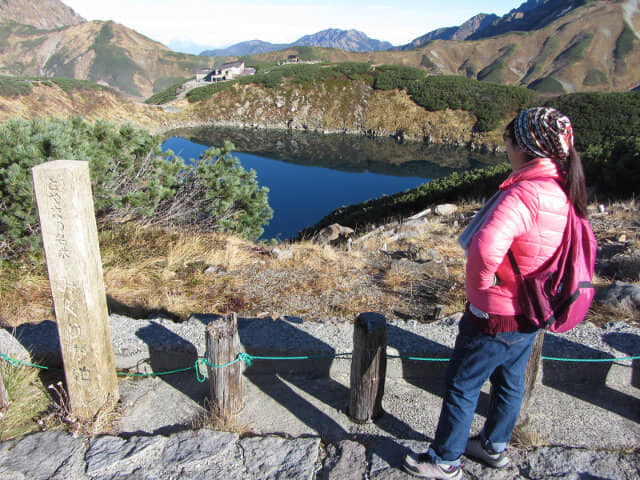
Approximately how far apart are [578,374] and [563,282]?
1.79 m

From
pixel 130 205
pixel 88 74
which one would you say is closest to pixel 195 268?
pixel 130 205

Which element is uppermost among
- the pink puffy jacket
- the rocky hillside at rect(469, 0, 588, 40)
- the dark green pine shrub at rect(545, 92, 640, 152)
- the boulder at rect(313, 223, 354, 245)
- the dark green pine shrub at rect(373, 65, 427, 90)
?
the rocky hillside at rect(469, 0, 588, 40)

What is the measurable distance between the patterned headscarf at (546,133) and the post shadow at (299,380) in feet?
6.55

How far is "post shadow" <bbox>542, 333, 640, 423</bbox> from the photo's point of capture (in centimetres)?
309

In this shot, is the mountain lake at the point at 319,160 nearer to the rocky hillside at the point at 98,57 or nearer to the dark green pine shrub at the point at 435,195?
the dark green pine shrub at the point at 435,195

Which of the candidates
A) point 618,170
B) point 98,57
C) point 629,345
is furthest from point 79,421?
point 98,57

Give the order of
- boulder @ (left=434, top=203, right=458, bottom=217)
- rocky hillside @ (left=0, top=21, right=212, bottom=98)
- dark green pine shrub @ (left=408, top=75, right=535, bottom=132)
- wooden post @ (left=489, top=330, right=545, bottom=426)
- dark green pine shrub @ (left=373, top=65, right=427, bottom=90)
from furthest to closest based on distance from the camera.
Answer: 1. rocky hillside @ (left=0, top=21, right=212, bottom=98)
2. dark green pine shrub @ (left=373, top=65, right=427, bottom=90)
3. dark green pine shrub @ (left=408, top=75, right=535, bottom=132)
4. boulder @ (left=434, top=203, right=458, bottom=217)
5. wooden post @ (left=489, top=330, right=545, bottom=426)

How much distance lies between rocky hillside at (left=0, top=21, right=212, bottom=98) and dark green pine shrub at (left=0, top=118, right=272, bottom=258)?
127m

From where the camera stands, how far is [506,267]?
189cm

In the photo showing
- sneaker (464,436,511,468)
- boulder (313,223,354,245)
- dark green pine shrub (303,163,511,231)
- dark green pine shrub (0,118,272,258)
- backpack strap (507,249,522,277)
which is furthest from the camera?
dark green pine shrub (303,163,511,231)

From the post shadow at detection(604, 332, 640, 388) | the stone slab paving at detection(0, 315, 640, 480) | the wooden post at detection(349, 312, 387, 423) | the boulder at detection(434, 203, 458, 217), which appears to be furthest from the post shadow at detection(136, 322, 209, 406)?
the boulder at detection(434, 203, 458, 217)

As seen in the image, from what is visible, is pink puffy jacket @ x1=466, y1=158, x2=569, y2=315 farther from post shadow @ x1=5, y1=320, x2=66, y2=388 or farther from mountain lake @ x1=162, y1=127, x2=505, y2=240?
mountain lake @ x1=162, y1=127, x2=505, y2=240

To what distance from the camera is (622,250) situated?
6.34 meters

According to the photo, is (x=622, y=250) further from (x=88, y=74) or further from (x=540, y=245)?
(x=88, y=74)
